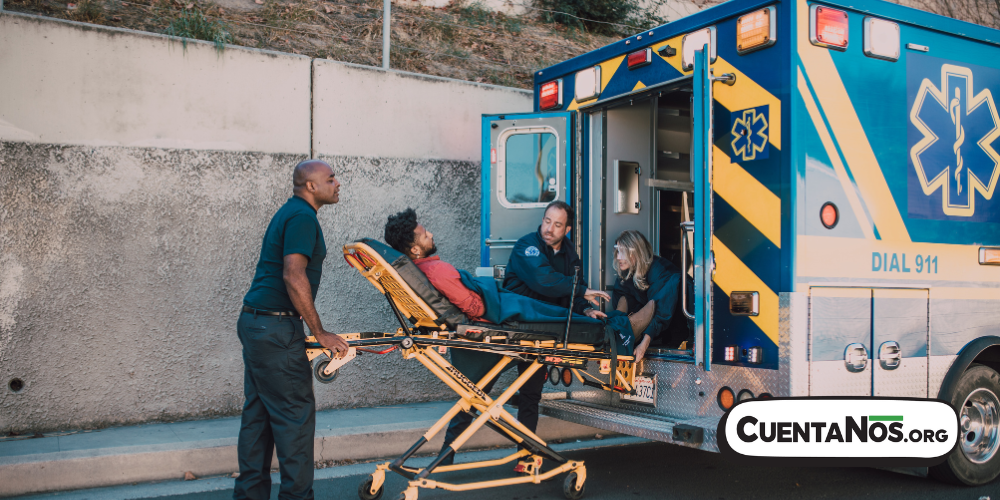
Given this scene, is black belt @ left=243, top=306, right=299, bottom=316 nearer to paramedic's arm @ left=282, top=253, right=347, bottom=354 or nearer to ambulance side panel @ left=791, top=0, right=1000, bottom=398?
paramedic's arm @ left=282, top=253, right=347, bottom=354

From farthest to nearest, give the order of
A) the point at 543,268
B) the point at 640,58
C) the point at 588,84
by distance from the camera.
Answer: the point at 588,84 < the point at 640,58 < the point at 543,268

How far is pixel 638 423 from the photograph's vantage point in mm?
4363

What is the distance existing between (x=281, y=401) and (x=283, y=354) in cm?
23

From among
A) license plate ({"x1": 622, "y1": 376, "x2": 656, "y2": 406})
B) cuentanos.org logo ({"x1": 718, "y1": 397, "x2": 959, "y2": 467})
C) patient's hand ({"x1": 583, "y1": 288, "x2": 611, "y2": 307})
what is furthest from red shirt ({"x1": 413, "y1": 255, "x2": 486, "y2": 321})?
cuentanos.org logo ({"x1": 718, "y1": 397, "x2": 959, "y2": 467})

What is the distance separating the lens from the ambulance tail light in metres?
4.85

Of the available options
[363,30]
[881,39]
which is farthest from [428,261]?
[363,30]

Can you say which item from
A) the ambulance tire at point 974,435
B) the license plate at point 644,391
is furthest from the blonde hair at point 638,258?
the ambulance tire at point 974,435

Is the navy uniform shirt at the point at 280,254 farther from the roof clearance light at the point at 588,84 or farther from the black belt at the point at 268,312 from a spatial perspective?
the roof clearance light at the point at 588,84

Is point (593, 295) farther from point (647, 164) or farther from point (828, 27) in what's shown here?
point (828, 27)

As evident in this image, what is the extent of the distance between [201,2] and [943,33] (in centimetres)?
635

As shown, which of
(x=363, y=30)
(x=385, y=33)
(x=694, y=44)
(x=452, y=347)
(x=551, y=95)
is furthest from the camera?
(x=363, y=30)

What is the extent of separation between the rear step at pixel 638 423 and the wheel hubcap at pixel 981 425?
1717 mm

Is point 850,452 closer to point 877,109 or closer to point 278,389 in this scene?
point 877,109

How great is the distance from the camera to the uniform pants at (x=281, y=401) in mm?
3840
